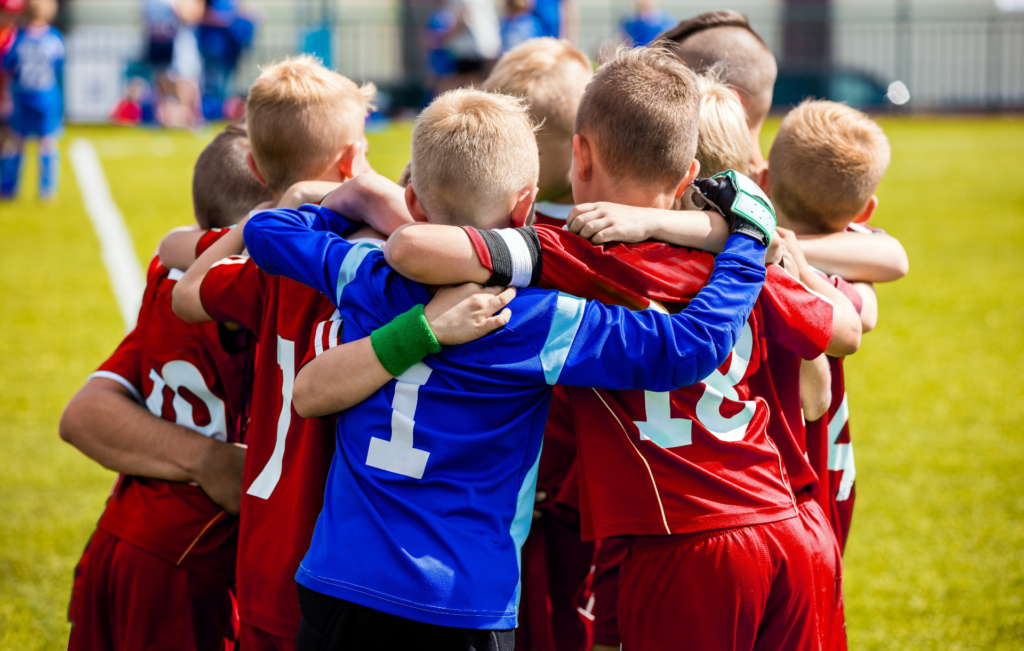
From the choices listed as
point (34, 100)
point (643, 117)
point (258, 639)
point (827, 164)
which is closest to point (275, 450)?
point (258, 639)

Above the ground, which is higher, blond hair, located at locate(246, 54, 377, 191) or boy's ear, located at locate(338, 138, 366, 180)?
blond hair, located at locate(246, 54, 377, 191)

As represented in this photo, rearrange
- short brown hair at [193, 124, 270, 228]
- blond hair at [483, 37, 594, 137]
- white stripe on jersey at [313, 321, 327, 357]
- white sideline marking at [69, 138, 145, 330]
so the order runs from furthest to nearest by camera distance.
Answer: white sideline marking at [69, 138, 145, 330]
blond hair at [483, 37, 594, 137]
short brown hair at [193, 124, 270, 228]
white stripe on jersey at [313, 321, 327, 357]

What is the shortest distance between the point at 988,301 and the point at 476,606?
719 cm

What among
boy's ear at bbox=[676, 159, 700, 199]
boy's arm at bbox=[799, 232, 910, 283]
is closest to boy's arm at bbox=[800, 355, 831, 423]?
boy's arm at bbox=[799, 232, 910, 283]

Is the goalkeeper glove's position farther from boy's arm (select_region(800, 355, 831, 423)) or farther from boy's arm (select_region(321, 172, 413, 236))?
boy's arm (select_region(321, 172, 413, 236))

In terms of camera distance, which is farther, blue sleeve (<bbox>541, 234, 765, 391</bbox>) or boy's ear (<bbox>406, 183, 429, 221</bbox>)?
boy's ear (<bbox>406, 183, 429, 221</bbox>)

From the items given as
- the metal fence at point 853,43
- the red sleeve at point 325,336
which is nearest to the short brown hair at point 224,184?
the red sleeve at point 325,336

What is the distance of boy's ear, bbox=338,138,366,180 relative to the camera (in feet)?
7.32

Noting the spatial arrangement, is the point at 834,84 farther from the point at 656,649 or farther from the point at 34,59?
the point at 656,649

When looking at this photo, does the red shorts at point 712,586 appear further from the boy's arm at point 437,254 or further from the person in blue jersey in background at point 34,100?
the person in blue jersey in background at point 34,100

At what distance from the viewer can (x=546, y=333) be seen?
1.72 meters

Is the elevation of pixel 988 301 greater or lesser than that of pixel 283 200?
lesser

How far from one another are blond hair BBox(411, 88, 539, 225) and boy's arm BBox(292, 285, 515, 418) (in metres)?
0.18

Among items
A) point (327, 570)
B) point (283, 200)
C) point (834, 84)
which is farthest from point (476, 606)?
point (834, 84)
